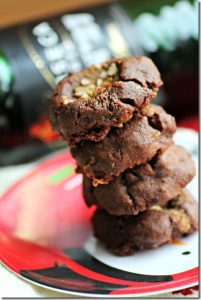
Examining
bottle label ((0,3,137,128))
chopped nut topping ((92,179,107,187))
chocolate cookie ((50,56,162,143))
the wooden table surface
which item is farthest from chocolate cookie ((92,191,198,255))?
the wooden table surface

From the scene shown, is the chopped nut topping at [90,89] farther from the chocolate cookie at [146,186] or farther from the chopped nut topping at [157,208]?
the chopped nut topping at [157,208]

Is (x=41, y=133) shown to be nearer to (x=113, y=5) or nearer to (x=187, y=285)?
(x=113, y=5)

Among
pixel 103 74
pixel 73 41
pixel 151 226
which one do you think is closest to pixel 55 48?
pixel 73 41

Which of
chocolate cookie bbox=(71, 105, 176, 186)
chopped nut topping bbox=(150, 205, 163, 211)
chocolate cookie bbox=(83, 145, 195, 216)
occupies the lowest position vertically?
chopped nut topping bbox=(150, 205, 163, 211)

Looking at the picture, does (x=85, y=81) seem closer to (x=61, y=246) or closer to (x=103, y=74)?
(x=103, y=74)

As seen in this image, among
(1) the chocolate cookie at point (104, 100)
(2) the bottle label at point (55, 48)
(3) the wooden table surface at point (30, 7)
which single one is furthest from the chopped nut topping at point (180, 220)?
(3) the wooden table surface at point (30, 7)

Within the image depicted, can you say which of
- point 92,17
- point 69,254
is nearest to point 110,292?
point 69,254

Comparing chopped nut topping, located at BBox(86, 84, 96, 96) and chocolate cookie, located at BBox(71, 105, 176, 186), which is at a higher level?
chopped nut topping, located at BBox(86, 84, 96, 96)

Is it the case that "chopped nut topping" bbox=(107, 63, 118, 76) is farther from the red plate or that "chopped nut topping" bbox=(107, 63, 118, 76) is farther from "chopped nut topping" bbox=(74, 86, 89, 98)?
the red plate
